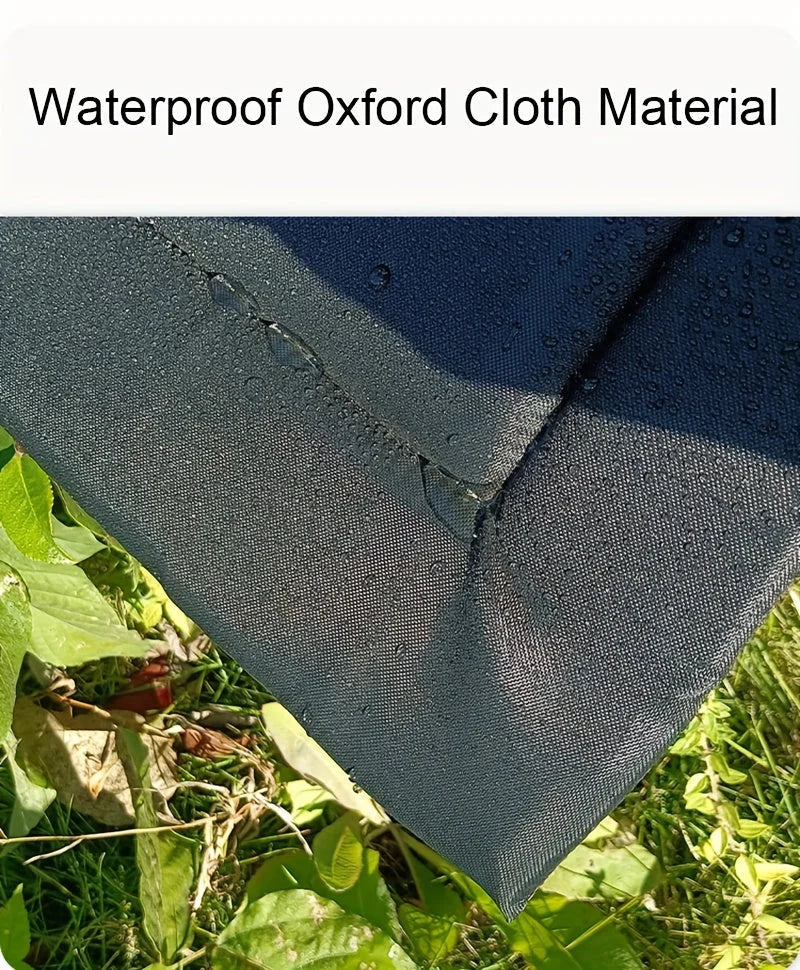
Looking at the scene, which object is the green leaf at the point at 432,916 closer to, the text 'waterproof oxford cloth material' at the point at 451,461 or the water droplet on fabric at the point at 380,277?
the text 'waterproof oxford cloth material' at the point at 451,461

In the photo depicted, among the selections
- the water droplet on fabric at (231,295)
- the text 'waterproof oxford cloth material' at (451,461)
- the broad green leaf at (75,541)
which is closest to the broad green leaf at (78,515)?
the broad green leaf at (75,541)

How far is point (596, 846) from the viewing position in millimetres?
1255

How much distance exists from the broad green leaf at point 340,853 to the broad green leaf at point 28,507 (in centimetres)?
53

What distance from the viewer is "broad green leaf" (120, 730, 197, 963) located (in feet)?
4.00

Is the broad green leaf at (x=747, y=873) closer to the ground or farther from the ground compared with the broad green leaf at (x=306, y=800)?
farther from the ground

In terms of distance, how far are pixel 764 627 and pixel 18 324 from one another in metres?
1.11

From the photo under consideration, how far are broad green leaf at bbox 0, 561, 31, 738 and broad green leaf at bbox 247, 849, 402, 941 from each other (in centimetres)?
43

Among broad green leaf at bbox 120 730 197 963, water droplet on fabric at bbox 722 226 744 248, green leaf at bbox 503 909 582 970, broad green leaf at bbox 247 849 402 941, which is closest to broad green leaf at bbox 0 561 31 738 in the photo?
broad green leaf at bbox 120 730 197 963

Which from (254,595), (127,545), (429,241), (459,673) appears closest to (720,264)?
(429,241)

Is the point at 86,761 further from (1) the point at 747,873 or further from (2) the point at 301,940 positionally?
(1) the point at 747,873

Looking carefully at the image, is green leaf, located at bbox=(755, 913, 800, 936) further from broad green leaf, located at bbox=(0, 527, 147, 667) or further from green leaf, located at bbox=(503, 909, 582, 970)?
broad green leaf, located at bbox=(0, 527, 147, 667)

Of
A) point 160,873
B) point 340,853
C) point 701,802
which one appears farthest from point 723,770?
point 160,873

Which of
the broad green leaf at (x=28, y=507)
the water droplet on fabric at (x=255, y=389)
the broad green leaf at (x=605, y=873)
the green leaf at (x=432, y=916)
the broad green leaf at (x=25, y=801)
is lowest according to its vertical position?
the broad green leaf at (x=25, y=801)

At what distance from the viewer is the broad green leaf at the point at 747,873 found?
1.21 meters
